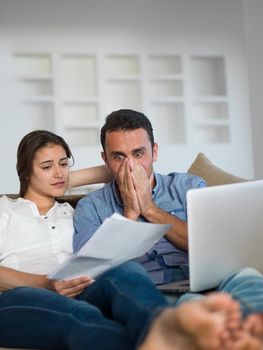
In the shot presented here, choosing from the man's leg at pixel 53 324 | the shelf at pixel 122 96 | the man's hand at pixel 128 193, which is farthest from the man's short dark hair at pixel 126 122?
the shelf at pixel 122 96

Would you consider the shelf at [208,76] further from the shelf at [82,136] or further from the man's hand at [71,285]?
the man's hand at [71,285]

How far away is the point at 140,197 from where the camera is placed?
227cm

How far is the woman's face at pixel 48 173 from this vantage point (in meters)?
2.43

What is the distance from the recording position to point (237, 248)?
6.17 feet

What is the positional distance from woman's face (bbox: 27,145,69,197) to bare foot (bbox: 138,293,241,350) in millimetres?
1231

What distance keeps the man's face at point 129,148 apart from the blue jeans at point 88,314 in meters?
0.54

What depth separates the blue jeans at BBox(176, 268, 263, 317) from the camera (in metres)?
1.62

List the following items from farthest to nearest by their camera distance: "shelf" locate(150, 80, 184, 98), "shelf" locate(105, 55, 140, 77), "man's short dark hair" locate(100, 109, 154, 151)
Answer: "shelf" locate(150, 80, 184, 98)
"shelf" locate(105, 55, 140, 77)
"man's short dark hair" locate(100, 109, 154, 151)

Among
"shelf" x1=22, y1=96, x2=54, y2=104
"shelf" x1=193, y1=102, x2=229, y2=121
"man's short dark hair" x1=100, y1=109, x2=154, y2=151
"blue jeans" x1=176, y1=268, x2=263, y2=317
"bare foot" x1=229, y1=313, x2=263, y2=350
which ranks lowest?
"blue jeans" x1=176, y1=268, x2=263, y2=317

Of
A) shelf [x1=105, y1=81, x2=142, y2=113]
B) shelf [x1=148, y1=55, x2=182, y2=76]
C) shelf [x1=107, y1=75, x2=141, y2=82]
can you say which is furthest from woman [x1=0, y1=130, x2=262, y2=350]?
shelf [x1=148, y1=55, x2=182, y2=76]

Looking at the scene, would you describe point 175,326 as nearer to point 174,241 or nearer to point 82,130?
point 174,241

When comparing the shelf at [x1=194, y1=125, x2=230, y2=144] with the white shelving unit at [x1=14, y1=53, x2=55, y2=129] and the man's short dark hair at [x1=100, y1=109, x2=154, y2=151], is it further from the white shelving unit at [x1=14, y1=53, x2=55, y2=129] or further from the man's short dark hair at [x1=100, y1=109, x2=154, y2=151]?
Answer: the man's short dark hair at [x1=100, y1=109, x2=154, y2=151]

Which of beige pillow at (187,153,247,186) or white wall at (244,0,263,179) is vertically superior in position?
white wall at (244,0,263,179)

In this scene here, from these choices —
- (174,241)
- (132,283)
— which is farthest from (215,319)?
(174,241)
